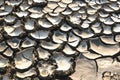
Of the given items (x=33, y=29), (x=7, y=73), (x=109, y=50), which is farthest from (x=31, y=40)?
(x=109, y=50)

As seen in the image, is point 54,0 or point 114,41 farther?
point 54,0

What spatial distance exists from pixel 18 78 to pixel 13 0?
14.6 inches

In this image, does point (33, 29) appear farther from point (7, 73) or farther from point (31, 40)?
point (7, 73)

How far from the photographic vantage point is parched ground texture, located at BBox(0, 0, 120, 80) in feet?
4.80

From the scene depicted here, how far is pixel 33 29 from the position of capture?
1.54 meters

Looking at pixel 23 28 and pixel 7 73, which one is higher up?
pixel 23 28

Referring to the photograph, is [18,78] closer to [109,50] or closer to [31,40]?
[31,40]

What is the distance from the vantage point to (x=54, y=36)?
1532 mm

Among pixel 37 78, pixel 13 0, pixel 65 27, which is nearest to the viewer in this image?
pixel 37 78

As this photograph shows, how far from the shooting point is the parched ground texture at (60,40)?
146 cm

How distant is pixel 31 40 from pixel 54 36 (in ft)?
0.30

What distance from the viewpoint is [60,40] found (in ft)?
4.98

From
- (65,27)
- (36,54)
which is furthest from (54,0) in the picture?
(36,54)

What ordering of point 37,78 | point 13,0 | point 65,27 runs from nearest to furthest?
point 37,78 → point 65,27 → point 13,0
